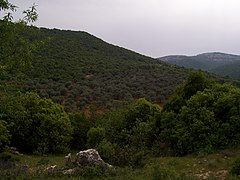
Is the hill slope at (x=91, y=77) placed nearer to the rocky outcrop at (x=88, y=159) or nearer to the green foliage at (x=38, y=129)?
the green foliage at (x=38, y=129)

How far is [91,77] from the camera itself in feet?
172

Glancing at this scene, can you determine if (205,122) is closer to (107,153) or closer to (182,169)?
(182,169)

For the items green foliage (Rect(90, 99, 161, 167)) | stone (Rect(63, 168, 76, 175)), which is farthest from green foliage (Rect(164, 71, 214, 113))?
stone (Rect(63, 168, 76, 175))

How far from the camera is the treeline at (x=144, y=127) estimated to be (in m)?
20.8

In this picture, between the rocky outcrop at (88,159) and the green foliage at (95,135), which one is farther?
the green foliage at (95,135)

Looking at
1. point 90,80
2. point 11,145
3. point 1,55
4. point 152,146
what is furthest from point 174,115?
point 90,80

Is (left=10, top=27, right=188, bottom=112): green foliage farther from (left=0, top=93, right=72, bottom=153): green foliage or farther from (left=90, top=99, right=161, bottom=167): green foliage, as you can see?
(left=90, top=99, right=161, bottom=167): green foliage

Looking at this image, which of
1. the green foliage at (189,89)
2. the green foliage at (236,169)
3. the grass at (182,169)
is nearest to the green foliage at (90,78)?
the green foliage at (189,89)

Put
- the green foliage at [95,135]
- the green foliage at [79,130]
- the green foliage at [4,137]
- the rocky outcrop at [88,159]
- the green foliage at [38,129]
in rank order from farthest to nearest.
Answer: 1. the green foliage at [79,130]
2. the green foliage at [38,129]
3. the green foliage at [95,135]
4. the green foliage at [4,137]
5. the rocky outcrop at [88,159]

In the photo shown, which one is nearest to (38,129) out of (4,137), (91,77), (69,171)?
(4,137)

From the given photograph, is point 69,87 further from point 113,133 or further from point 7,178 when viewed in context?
point 7,178

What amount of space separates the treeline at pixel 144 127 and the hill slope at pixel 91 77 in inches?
455

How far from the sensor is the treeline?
2077 centimetres

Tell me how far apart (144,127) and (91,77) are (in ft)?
96.1
